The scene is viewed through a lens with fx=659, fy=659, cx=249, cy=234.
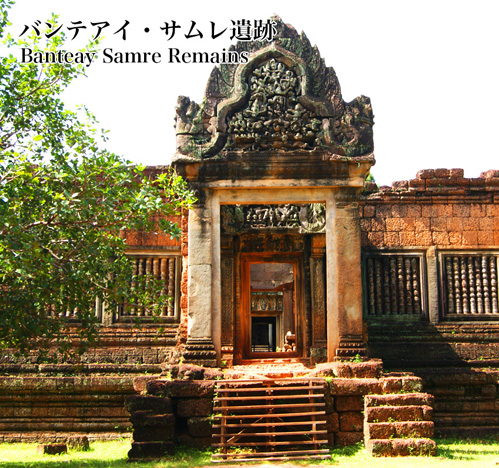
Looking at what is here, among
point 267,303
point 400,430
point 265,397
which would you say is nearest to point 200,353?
point 265,397

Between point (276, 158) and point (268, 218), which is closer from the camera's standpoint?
point (276, 158)

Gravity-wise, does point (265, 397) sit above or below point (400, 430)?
above

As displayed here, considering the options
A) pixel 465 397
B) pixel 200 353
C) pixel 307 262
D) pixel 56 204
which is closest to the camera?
pixel 56 204

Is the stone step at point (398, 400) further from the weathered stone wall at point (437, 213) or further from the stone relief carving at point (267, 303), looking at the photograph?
the stone relief carving at point (267, 303)

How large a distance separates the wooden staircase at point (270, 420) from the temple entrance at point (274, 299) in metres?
5.07

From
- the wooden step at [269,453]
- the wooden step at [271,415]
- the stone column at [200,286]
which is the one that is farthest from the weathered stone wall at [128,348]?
the wooden step at [269,453]

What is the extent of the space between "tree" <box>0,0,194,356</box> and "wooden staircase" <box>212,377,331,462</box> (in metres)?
1.75

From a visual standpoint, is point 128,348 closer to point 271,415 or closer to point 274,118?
point 271,415

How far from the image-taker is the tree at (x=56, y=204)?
6.87m

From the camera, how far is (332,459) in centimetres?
727

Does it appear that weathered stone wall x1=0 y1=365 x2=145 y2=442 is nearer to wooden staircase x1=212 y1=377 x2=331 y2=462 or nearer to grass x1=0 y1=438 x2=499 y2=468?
grass x1=0 y1=438 x2=499 y2=468

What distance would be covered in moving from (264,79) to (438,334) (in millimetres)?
5188

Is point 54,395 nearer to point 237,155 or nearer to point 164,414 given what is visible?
point 164,414

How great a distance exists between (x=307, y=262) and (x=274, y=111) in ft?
14.8
